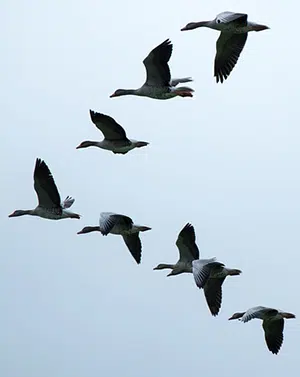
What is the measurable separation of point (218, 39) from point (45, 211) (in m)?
6.18

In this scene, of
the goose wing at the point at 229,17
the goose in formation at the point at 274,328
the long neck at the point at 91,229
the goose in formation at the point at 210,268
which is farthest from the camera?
the long neck at the point at 91,229

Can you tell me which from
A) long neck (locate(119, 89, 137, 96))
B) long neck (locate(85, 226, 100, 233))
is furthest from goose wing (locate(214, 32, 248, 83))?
long neck (locate(85, 226, 100, 233))

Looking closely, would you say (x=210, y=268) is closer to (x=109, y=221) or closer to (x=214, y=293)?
(x=109, y=221)

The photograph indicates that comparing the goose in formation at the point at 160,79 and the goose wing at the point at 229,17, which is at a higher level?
the goose wing at the point at 229,17

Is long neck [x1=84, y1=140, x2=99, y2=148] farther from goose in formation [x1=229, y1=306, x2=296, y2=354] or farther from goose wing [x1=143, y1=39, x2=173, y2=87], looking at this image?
goose in formation [x1=229, y1=306, x2=296, y2=354]

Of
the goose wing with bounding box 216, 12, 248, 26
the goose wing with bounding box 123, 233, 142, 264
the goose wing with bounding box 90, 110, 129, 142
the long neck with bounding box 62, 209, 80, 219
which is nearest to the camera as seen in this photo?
the goose wing with bounding box 216, 12, 248, 26

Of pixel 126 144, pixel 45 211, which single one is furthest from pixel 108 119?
pixel 45 211

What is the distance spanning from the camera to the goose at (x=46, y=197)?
29.3 metres

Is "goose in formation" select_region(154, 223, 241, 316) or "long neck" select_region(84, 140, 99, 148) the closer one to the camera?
"goose in formation" select_region(154, 223, 241, 316)

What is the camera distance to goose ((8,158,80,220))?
29.3m

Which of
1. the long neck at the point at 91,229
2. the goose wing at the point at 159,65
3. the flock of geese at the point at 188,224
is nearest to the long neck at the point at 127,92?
the flock of geese at the point at 188,224

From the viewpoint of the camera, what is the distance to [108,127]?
29.6m

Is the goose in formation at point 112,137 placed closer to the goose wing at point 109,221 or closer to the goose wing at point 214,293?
the goose wing at point 109,221

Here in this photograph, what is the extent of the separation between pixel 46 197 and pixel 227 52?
18.6 feet
